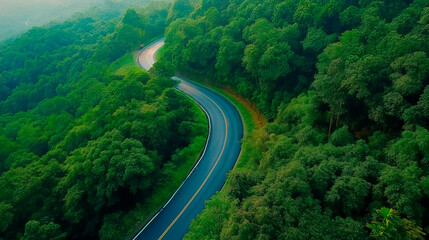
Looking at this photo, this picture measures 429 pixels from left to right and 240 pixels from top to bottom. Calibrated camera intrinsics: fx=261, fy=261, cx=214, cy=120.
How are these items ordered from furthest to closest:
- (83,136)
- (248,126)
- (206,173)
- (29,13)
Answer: (29,13) → (248,126) → (83,136) → (206,173)

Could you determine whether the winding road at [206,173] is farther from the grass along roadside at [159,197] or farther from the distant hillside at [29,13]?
the distant hillside at [29,13]

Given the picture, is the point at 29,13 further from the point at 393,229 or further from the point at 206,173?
the point at 393,229

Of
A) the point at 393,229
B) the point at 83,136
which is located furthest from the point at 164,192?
the point at 393,229

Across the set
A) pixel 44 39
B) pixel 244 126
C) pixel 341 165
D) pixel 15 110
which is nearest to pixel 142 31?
pixel 44 39

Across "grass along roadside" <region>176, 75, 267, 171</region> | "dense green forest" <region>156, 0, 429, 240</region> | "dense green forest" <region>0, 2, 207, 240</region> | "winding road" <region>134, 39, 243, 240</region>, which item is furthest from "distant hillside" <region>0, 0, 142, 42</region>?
"dense green forest" <region>156, 0, 429, 240</region>

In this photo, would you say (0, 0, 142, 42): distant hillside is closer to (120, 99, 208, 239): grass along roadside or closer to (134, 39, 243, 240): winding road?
(134, 39, 243, 240): winding road
